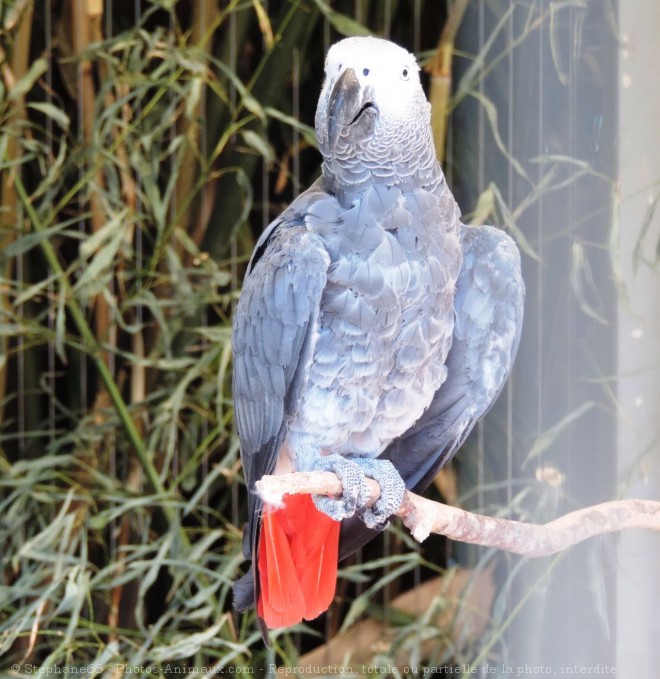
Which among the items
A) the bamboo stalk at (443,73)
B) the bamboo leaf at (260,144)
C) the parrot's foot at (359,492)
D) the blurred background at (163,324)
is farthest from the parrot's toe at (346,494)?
the bamboo leaf at (260,144)

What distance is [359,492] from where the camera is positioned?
2.55ft

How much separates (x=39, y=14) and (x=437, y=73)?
0.77 meters

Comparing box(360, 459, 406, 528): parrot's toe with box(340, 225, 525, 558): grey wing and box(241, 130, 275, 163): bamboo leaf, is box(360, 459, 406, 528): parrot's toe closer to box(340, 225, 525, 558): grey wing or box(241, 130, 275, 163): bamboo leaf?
box(340, 225, 525, 558): grey wing

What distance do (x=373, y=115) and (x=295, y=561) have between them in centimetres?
43

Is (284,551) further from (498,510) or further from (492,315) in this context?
(492,315)

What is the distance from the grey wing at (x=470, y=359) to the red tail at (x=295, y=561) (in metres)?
0.05

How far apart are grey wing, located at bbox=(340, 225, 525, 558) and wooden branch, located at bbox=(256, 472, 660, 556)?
106mm

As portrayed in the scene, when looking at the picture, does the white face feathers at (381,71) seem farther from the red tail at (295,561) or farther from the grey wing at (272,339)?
the red tail at (295,561)

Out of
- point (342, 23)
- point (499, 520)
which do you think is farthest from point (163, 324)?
point (499, 520)

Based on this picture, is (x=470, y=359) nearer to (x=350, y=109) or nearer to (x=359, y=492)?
(x=359, y=492)

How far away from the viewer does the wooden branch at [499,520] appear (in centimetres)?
57

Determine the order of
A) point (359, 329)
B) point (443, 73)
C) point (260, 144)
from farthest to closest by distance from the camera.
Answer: point (260, 144)
point (443, 73)
point (359, 329)

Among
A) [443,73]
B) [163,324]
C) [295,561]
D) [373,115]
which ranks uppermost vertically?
[443,73]

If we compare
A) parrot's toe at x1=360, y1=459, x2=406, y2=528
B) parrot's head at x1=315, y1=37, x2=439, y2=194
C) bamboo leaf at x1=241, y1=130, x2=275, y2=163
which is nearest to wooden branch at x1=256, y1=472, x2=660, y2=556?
parrot's toe at x1=360, y1=459, x2=406, y2=528
